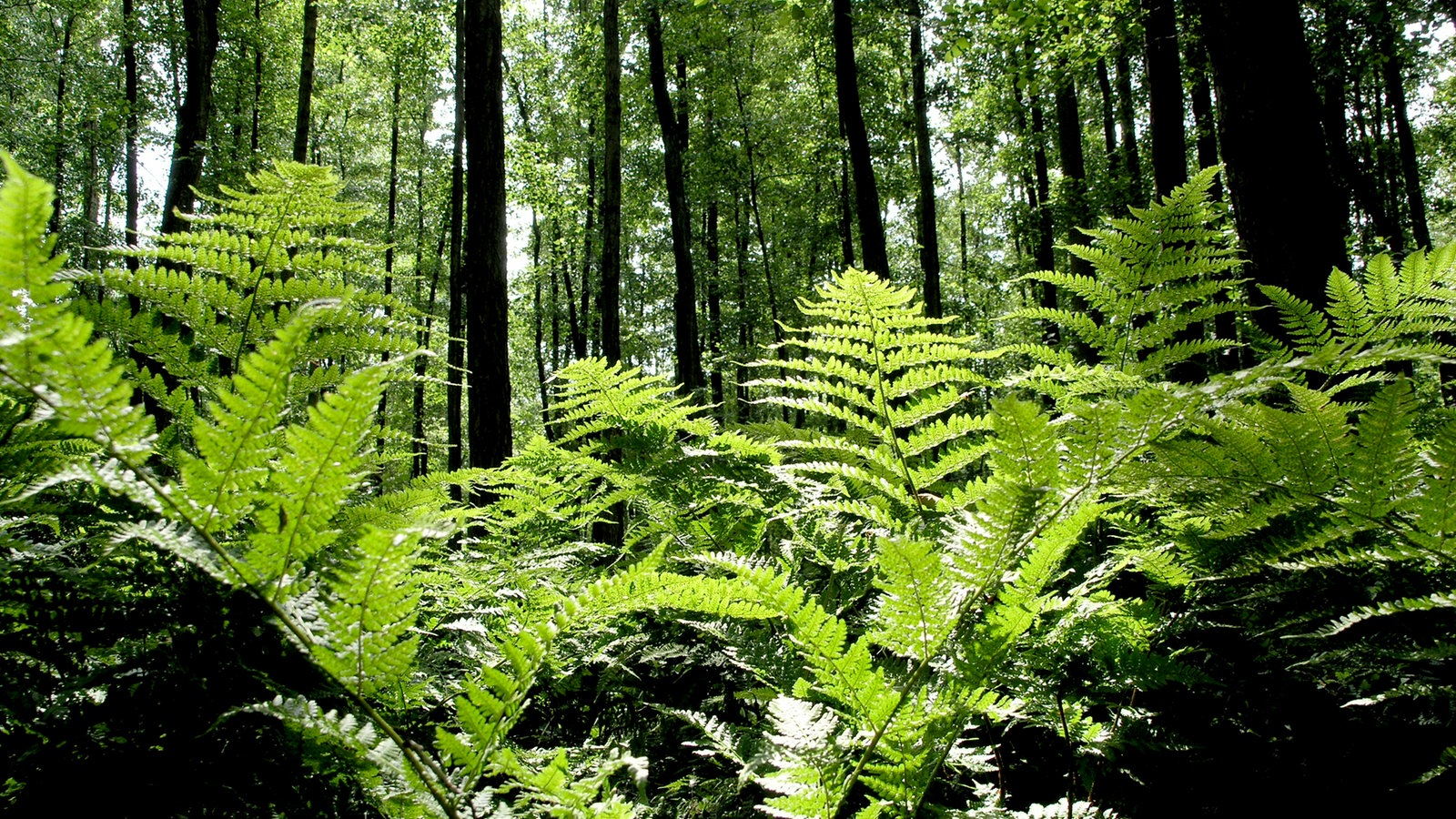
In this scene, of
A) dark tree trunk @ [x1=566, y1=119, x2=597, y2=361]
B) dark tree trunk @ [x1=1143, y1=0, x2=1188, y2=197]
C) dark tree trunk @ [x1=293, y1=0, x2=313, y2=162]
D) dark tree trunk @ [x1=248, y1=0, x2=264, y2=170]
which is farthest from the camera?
dark tree trunk @ [x1=566, y1=119, x2=597, y2=361]

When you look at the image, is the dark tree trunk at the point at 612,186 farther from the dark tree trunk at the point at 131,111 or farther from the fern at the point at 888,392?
the fern at the point at 888,392

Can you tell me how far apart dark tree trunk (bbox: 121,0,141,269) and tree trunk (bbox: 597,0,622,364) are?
6.43 m

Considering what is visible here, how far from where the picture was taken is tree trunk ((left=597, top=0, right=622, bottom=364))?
1216cm

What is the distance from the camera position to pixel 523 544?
2289mm

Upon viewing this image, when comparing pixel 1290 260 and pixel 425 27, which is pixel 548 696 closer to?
pixel 1290 260

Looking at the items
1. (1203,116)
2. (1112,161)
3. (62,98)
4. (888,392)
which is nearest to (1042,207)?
(1112,161)

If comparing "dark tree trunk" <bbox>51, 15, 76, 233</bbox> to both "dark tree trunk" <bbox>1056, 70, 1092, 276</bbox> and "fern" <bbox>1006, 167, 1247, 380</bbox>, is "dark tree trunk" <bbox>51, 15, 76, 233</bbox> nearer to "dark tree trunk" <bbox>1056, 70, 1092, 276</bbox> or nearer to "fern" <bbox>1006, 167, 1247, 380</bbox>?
"dark tree trunk" <bbox>1056, 70, 1092, 276</bbox>

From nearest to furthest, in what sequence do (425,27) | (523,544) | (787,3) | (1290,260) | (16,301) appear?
1. (16,301)
2. (523,544)
3. (1290,260)
4. (787,3)
5. (425,27)

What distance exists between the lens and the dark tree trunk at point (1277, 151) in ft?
9.74

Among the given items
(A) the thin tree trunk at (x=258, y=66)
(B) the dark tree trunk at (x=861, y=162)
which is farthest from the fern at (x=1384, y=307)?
(A) the thin tree trunk at (x=258, y=66)

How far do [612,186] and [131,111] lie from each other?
11.1 meters

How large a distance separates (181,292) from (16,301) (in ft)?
2.54

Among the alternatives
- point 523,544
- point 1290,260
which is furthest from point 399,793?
point 1290,260

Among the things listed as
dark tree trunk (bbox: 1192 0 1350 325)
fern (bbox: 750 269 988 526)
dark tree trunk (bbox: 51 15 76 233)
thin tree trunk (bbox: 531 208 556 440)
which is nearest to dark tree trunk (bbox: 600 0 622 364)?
dark tree trunk (bbox: 1192 0 1350 325)
